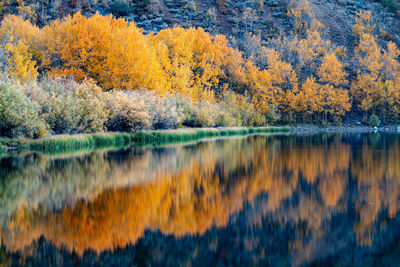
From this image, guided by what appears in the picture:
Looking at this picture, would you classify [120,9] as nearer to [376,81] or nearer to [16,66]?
[376,81]

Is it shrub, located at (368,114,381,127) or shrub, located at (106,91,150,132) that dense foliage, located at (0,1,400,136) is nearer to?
shrub, located at (106,91,150,132)

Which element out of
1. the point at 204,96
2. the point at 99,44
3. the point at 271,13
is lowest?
the point at 204,96

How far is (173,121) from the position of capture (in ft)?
159

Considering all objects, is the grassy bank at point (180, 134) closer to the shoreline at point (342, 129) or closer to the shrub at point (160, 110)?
the shrub at point (160, 110)

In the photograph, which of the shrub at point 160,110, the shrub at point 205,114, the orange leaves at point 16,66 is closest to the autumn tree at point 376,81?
the shrub at point 205,114

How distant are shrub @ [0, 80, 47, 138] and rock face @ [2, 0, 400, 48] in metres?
62.4

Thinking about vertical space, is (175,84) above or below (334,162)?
above

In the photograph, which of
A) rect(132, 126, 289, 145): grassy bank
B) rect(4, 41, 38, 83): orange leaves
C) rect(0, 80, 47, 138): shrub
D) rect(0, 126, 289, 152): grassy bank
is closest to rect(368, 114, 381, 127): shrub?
rect(132, 126, 289, 145): grassy bank

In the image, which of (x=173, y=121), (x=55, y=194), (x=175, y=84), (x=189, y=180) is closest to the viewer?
(x=55, y=194)

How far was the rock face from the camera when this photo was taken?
97.5 metres

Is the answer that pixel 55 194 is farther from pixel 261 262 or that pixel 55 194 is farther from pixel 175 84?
pixel 175 84

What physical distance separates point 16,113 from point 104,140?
10643mm

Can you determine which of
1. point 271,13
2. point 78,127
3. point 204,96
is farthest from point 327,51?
point 78,127

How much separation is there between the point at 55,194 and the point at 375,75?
275 feet
